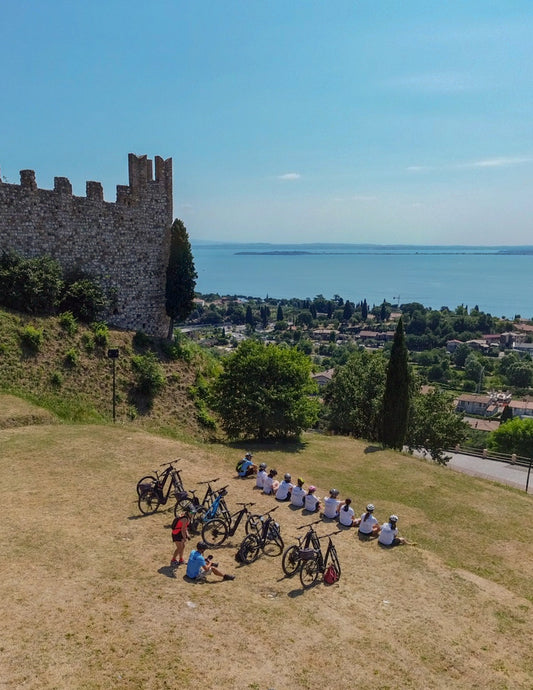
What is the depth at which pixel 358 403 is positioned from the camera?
94.7ft

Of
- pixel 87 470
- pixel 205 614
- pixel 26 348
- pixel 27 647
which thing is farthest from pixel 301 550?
pixel 26 348

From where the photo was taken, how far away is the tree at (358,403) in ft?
92.8

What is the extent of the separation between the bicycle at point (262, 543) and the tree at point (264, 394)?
9.50 m

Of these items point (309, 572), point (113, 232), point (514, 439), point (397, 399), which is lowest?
point (514, 439)

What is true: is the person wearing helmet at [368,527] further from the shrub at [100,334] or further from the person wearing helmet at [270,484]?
the shrub at [100,334]

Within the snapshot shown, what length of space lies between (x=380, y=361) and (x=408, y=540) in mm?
18828

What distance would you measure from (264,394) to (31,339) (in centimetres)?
1076

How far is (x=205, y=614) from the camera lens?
902cm

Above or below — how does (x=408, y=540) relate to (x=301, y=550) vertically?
below

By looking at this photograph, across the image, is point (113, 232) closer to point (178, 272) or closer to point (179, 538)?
point (178, 272)

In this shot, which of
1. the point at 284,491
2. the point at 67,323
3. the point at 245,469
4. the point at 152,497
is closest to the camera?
the point at 152,497

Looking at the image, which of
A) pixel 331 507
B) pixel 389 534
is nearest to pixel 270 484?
pixel 331 507

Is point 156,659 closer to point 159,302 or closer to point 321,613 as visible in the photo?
point 321,613

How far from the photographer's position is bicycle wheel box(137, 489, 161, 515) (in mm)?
12844
